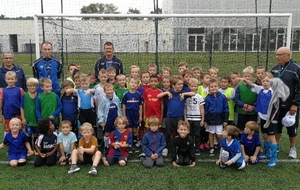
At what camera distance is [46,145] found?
4.98m

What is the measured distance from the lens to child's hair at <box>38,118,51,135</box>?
16.2 ft

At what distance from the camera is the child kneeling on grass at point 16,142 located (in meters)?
4.98

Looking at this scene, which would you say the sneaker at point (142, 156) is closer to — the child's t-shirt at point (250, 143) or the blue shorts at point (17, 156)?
the child's t-shirt at point (250, 143)

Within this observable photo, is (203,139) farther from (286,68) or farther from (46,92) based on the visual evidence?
(46,92)

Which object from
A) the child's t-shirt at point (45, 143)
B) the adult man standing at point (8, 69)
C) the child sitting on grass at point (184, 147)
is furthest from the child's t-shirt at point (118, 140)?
the adult man standing at point (8, 69)

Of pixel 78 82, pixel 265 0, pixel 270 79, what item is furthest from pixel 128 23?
pixel 270 79

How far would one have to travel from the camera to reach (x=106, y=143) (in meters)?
5.36

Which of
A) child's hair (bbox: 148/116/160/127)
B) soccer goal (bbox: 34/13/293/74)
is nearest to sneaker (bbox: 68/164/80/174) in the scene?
child's hair (bbox: 148/116/160/127)

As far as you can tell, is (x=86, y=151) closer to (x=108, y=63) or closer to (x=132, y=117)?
(x=132, y=117)

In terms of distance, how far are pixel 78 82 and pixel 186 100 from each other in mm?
1964

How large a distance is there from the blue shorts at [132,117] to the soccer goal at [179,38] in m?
7.01

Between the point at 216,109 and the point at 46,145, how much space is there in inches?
114

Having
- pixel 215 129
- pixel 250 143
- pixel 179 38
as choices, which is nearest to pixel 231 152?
pixel 250 143

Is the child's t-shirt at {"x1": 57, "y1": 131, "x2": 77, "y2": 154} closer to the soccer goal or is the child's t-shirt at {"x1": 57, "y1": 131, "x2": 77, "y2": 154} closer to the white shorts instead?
the white shorts
